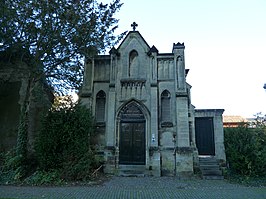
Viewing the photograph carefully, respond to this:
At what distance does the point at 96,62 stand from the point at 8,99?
7139 mm

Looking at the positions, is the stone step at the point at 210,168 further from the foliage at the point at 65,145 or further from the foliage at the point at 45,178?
the foliage at the point at 45,178

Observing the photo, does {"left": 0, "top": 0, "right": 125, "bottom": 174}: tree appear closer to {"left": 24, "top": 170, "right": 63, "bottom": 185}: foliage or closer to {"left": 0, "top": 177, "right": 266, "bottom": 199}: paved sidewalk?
{"left": 24, "top": 170, "right": 63, "bottom": 185}: foliage

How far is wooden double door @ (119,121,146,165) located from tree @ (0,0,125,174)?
17.1 ft

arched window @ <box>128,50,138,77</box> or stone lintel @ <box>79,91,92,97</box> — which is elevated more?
arched window @ <box>128,50,138,77</box>

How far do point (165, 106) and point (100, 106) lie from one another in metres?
4.64

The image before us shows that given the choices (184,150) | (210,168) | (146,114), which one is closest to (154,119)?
(146,114)

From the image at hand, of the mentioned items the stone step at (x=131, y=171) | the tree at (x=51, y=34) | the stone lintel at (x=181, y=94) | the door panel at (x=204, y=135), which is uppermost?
the tree at (x=51, y=34)

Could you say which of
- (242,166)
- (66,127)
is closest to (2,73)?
(66,127)

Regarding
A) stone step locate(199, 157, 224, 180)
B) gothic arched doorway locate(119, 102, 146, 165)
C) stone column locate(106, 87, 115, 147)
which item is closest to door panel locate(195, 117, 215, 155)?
stone step locate(199, 157, 224, 180)

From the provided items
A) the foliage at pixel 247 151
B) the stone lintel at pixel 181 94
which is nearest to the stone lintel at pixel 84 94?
the stone lintel at pixel 181 94

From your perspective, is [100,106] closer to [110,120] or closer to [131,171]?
[110,120]

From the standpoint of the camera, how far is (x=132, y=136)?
15719mm

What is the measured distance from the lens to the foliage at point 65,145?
39.8ft

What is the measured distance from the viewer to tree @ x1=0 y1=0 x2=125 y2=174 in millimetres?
11938
